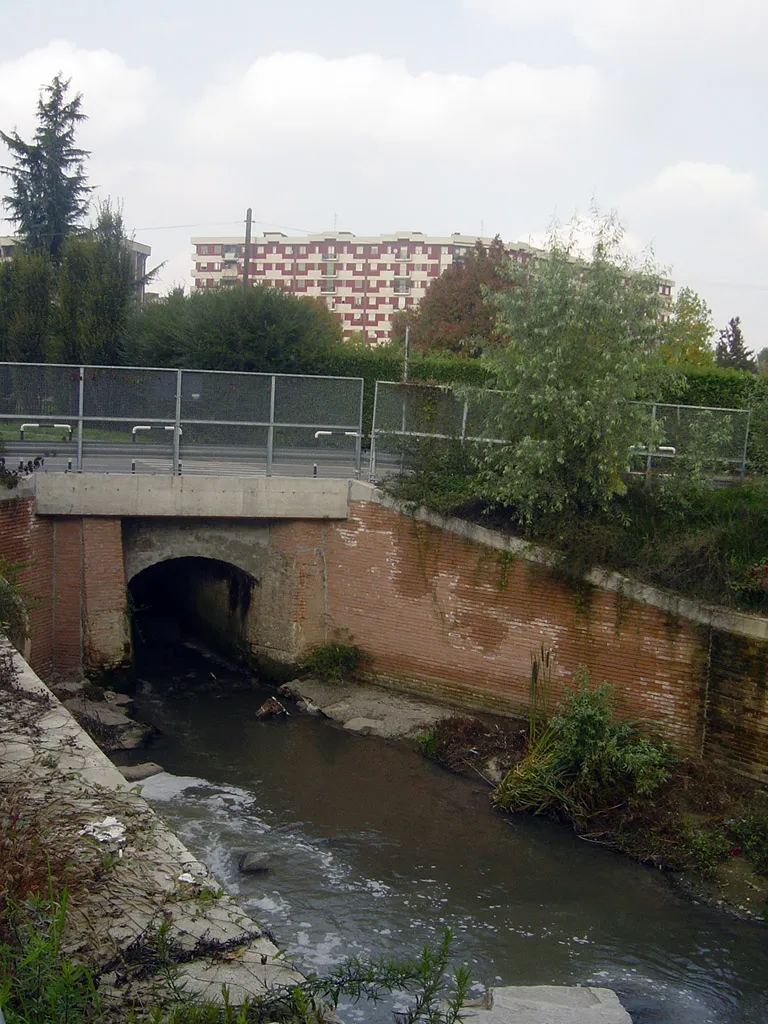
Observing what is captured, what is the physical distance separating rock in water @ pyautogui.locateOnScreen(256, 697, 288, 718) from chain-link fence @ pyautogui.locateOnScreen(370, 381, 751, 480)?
166 inches

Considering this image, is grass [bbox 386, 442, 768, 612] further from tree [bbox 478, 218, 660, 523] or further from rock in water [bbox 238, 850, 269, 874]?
rock in water [bbox 238, 850, 269, 874]

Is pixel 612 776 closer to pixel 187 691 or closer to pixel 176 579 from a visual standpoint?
pixel 187 691

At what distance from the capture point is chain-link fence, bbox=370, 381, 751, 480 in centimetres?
1475

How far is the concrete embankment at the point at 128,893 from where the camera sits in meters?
4.43

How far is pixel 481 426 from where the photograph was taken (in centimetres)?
1550

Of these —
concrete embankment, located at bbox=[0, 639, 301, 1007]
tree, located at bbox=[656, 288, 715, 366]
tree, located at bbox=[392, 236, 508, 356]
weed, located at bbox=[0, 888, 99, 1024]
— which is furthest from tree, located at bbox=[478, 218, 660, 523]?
tree, located at bbox=[392, 236, 508, 356]

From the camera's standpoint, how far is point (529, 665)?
1395cm

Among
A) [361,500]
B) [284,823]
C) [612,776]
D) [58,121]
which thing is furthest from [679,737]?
[58,121]

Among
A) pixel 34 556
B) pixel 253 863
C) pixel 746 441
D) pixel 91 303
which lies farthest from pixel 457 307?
pixel 253 863

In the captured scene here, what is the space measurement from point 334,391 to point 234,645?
515 cm

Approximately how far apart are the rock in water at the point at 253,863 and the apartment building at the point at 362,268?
74.2 metres

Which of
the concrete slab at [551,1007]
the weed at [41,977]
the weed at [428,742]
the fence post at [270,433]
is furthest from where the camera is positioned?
the fence post at [270,433]

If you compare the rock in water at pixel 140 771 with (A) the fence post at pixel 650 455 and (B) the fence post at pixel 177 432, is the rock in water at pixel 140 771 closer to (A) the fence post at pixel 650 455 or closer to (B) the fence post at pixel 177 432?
(B) the fence post at pixel 177 432

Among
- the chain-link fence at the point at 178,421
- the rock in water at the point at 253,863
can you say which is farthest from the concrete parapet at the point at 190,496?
the rock in water at the point at 253,863
